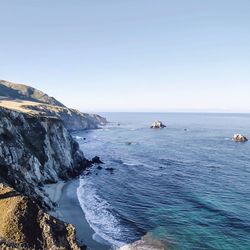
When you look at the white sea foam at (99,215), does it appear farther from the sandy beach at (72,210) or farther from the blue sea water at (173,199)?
the sandy beach at (72,210)

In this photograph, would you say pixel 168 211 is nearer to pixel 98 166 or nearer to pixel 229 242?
pixel 229 242

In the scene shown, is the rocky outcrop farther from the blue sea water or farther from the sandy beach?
the blue sea water

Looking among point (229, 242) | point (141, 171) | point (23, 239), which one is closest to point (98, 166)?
point (141, 171)

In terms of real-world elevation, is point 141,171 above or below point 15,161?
below

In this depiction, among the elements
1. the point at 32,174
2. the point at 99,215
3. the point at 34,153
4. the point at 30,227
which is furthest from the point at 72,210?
the point at 30,227

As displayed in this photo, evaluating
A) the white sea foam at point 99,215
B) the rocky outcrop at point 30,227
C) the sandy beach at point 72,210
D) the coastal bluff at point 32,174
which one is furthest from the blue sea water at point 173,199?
the rocky outcrop at point 30,227

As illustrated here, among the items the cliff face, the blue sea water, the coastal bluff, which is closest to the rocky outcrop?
the coastal bluff

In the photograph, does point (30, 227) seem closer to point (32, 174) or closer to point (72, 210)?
point (72, 210)

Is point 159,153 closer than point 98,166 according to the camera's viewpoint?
No
